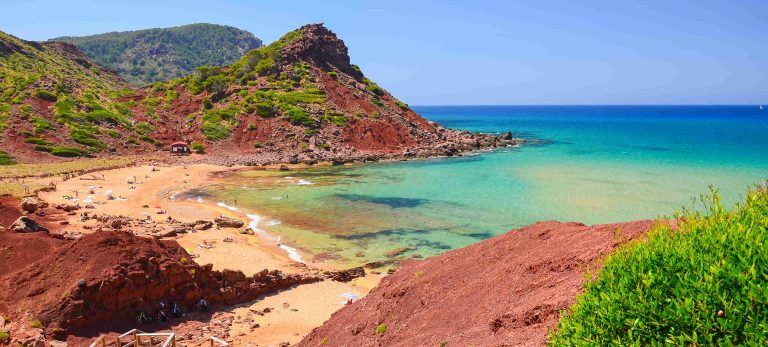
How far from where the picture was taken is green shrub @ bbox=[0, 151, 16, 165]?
163 ft

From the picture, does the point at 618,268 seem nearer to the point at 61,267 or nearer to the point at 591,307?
the point at 591,307

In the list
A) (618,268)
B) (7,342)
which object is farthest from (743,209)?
(7,342)

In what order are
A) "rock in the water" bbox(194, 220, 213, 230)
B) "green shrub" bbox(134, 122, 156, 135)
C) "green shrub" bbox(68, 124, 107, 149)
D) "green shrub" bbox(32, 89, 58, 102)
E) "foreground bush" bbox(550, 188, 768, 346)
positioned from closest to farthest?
1. "foreground bush" bbox(550, 188, 768, 346)
2. "rock in the water" bbox(194, 220, 213, 230)
3. "green shrub" bbox(68, 124, 107, 149)
4. "green shrub" bbox(32, 89, 58, 102)
5. "green shrub" bbox(134, 122, 156, 135)

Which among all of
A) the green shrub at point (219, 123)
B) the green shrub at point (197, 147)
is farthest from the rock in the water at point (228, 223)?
the green shrub at point (219, 123)

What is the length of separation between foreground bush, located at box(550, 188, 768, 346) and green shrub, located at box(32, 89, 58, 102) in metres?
79.0

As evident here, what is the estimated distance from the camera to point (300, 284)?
21703 millimetres

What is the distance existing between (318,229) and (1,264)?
17.7 m

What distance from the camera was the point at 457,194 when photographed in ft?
144

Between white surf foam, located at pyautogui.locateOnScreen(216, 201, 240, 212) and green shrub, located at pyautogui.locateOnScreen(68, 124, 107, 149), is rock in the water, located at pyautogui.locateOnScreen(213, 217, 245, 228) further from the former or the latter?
green shrub, located at pyautogui.locateOnScreen(68, 124, 107, 149)

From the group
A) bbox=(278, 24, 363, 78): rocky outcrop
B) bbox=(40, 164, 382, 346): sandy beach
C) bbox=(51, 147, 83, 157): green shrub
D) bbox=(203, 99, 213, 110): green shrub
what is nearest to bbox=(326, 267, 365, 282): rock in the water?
bbox=(40, 164, 382, 346): sandy beach

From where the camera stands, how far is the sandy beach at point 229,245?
17.9 meters

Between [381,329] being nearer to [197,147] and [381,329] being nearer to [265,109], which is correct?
[197,147]

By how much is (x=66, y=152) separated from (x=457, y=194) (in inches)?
1812

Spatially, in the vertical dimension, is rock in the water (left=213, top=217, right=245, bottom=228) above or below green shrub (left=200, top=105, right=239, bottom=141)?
below
